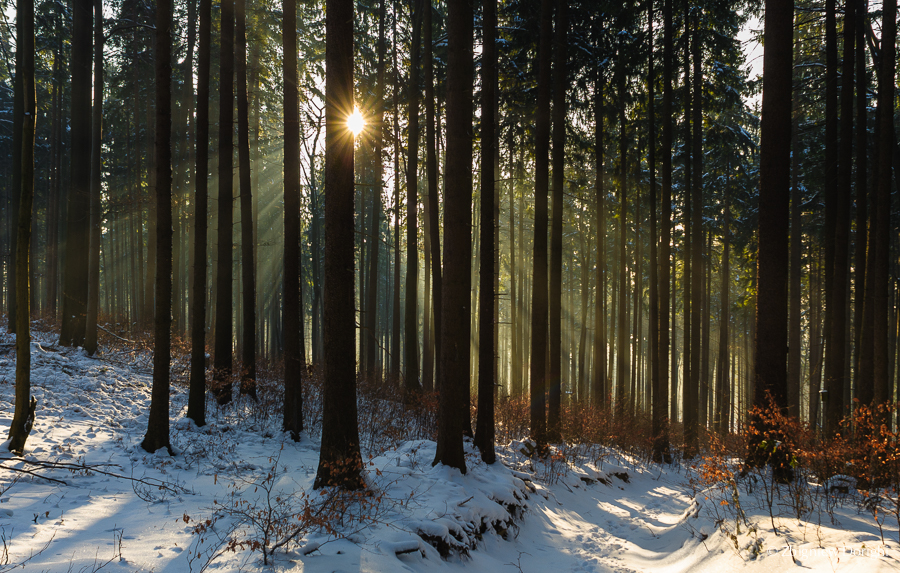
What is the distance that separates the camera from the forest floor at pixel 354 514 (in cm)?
399

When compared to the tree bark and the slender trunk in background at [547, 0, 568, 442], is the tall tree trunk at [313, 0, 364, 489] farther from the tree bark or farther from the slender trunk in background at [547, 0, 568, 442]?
the tree bark

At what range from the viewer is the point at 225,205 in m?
10.6

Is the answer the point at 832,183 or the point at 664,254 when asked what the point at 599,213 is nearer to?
the point at 664,254

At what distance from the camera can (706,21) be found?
12484mm

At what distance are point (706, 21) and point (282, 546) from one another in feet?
50.8

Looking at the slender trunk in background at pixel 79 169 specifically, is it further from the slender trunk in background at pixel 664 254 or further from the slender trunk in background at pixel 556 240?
the slender trunk in background at pixel 664 254

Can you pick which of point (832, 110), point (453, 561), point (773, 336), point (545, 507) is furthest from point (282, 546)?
point (832, 110)

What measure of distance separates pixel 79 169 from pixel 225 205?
16.0 ft

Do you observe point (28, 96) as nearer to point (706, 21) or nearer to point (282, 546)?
point (282, 546)

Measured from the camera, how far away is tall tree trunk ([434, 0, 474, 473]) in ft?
22.1

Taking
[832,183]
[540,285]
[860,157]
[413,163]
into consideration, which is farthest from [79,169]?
[860,157]

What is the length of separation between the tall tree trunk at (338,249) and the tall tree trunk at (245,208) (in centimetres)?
644

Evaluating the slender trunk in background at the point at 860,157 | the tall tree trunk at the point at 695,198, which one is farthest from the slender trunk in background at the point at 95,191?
the slender trunk in background at the point at 860,157

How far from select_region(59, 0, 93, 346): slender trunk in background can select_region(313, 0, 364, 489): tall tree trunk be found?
9968 millimetres
